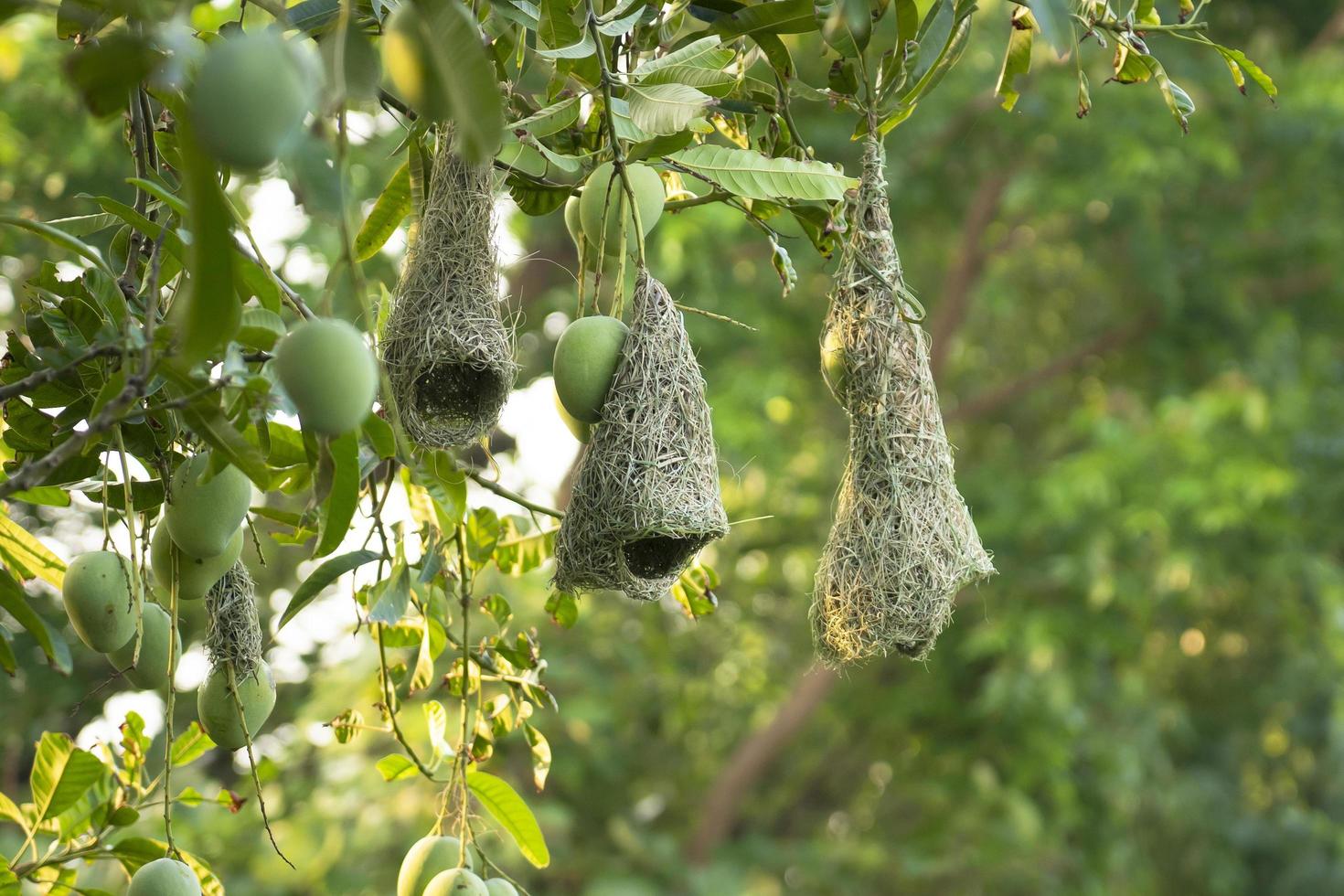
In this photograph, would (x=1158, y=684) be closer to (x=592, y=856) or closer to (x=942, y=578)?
(x=592, y=856)

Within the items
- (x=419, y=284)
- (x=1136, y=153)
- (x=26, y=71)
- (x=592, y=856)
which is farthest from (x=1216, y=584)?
(x=419, y=284)

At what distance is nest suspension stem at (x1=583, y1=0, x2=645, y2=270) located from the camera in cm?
75

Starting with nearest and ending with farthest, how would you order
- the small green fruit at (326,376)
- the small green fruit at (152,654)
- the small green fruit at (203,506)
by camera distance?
1. the small green fruit at (326,376)
2. the small green fruit at (203,506)
3. the small green fruit at (152,654)

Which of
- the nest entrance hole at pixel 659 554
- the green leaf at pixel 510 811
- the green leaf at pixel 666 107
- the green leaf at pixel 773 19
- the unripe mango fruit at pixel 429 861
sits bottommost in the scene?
the green leaf at pixel 510 811

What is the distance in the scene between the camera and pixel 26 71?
332 centimetres

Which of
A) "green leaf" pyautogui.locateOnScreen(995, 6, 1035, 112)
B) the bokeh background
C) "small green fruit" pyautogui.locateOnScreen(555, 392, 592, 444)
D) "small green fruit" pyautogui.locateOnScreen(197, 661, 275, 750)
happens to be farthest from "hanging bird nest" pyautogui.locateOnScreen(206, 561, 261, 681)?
the bokeh background

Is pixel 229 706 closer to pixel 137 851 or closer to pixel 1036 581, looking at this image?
pixel 137 851

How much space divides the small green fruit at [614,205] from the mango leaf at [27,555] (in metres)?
0.40

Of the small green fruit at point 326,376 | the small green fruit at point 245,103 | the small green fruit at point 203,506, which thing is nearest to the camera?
the small green fruit at point 245,103

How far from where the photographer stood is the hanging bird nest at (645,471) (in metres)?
0.85

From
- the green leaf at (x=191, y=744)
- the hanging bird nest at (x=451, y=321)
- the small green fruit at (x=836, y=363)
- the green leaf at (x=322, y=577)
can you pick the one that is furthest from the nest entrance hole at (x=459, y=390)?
the green leaf at (x=191, y=744)

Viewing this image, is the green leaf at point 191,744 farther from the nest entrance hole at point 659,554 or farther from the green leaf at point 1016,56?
the green leaf at point 1016,56

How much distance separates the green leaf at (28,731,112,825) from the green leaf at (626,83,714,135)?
57cm

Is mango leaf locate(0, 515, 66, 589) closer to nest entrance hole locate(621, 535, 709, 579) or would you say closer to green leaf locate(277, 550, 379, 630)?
green leaf locate(277, 550, 379, 630)
